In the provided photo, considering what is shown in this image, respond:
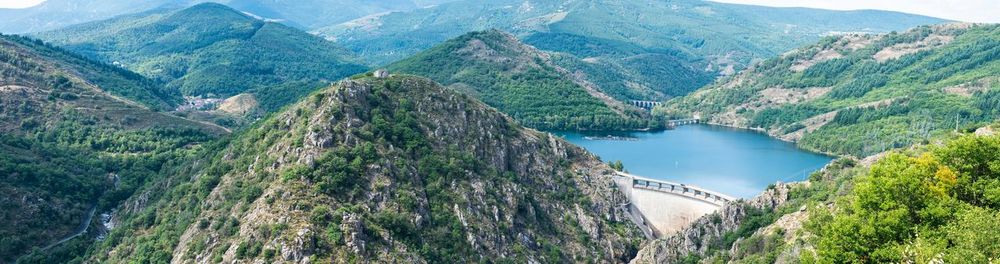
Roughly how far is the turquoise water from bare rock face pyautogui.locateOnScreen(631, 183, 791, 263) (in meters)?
35.5

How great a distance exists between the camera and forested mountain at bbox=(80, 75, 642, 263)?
251ft

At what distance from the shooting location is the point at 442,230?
275 ft

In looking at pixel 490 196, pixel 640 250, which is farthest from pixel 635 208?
pixel 490 196

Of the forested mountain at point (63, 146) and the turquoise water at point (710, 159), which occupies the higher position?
the forested mountain at point (63, 146)

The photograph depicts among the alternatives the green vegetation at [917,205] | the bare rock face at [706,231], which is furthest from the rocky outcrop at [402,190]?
the green vegetation at [917,205]

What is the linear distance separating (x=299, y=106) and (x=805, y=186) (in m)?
53.0

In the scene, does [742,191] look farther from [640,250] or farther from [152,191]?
[152,191]

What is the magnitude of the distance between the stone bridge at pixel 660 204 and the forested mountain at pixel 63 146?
59.7 m

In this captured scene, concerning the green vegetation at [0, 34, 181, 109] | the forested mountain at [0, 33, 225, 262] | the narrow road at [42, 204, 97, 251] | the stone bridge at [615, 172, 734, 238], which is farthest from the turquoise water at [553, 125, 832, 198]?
the green vegetation at [0, 34, 181, 109]

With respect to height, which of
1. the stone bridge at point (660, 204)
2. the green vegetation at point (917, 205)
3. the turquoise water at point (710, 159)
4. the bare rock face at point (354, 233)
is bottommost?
the turquoise water at point (710, 159)

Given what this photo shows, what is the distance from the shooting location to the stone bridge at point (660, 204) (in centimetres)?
10638

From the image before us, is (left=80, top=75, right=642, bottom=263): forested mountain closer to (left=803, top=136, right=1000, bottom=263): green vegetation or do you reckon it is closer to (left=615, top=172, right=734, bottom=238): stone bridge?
(left=615, top=172, right=734, bottom=238): stone bridge

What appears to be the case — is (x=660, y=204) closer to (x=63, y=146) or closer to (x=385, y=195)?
(x=385, y=195)

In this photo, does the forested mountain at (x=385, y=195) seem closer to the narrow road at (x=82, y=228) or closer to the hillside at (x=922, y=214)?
the narrow road at (x=82, y=228)
